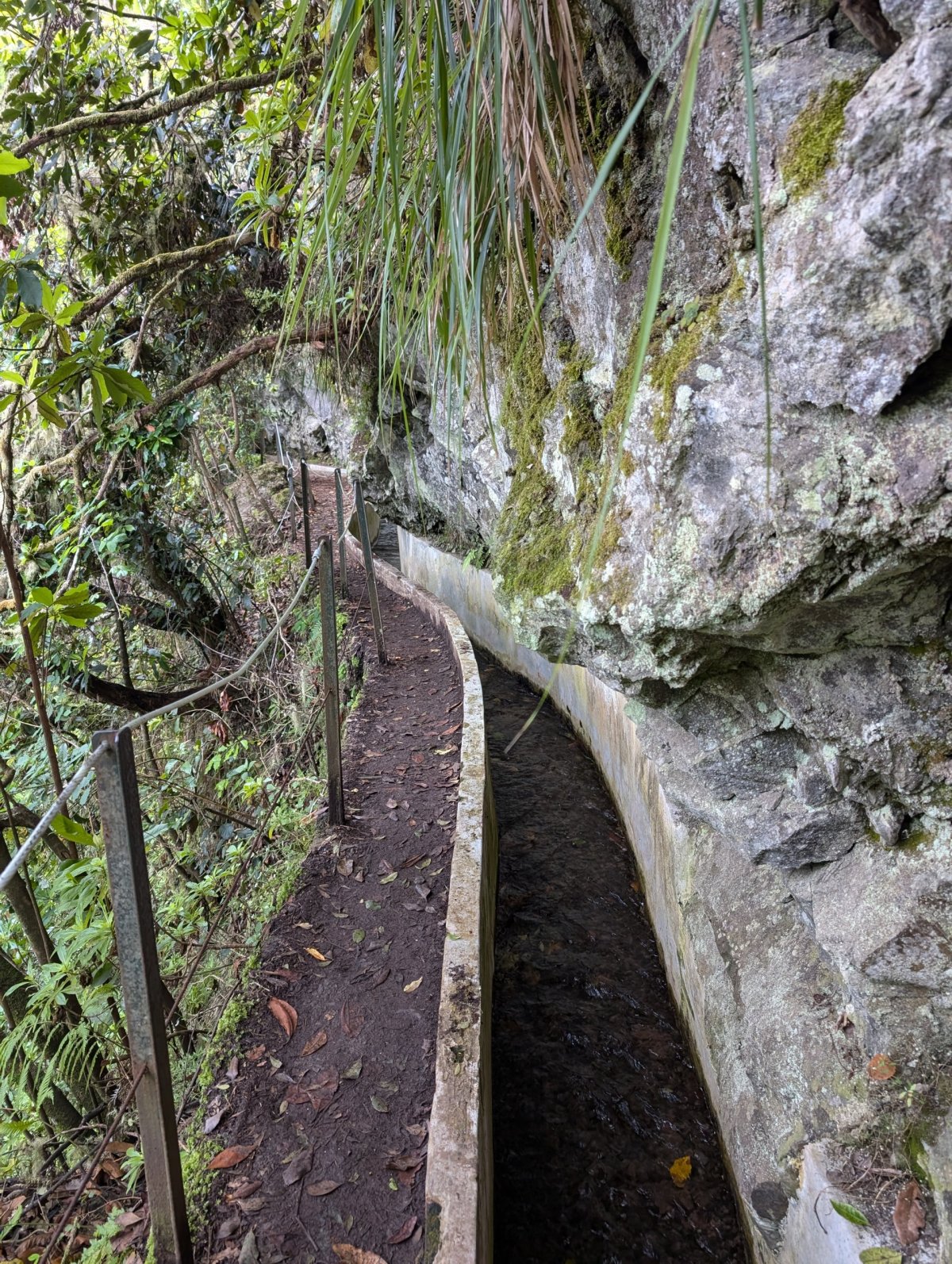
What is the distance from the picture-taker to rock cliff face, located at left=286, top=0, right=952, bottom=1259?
5.21ft

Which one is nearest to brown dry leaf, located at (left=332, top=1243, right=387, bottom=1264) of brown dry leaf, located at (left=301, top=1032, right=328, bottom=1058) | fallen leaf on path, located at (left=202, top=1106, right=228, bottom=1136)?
fallen leaf on path, located at (left=202, top=1106, right=228, bottom=1136)

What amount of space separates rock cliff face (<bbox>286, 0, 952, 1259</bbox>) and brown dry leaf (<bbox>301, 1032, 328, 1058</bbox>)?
5.15 feet

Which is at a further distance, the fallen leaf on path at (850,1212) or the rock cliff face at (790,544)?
the fallen leaf on path at (850,1212)

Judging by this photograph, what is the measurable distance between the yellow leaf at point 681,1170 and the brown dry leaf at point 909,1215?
1.31m

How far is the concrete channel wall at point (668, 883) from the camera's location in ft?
7.30

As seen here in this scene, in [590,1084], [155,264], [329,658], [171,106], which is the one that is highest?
[171,106]

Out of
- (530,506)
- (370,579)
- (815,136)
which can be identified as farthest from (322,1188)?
(370,579)

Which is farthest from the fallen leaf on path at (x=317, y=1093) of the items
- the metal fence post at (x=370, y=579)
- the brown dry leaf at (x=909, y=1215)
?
the metal fence post at (x=370, y=579)

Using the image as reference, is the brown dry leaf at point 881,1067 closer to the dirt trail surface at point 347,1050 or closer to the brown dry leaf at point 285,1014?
the dirt trail surface at point 347,1050

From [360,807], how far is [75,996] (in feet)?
5.55

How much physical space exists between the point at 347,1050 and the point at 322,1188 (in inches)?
19.8

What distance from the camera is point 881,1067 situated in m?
2.17

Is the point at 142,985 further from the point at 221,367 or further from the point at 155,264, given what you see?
the point at 221,367

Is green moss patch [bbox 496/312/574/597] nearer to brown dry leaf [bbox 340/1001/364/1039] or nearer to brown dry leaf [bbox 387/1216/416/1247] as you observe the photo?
brown dry leaf [bbox 340/1001/364/1039]
